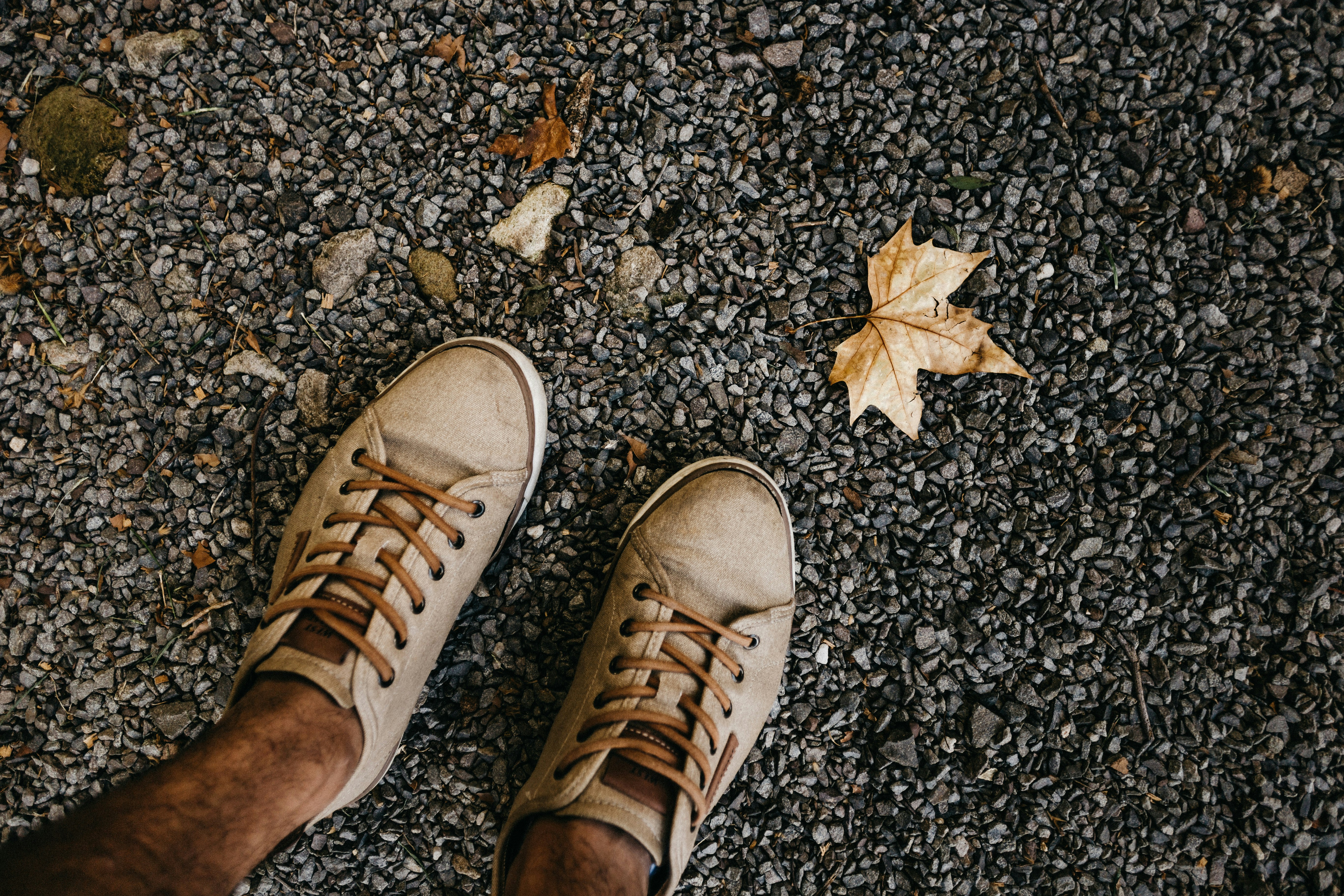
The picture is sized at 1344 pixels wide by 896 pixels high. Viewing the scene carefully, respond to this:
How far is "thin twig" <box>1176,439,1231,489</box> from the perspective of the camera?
208 centimetres

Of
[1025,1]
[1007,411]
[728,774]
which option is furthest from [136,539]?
[1025,1]

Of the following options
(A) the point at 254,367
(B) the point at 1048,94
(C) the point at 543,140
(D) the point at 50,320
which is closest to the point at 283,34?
(C) the point at 543,140

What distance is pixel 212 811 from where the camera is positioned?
1.37 meters

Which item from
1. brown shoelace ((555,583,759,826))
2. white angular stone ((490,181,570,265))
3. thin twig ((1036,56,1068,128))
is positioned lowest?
brown shoelace ((555,583,759,826))

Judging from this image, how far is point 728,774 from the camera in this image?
6.22ft

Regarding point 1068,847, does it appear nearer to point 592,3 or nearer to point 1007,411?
point 1007,411

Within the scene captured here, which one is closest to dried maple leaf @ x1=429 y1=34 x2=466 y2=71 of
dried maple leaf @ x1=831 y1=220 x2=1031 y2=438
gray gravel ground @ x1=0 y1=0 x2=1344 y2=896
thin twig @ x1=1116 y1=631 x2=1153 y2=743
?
gray gravel ground @ x1=0 y1=0 x2=1344 y2=896

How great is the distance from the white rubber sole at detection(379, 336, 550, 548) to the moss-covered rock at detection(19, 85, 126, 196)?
1.09m

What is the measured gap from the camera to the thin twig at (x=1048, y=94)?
208 centimetres

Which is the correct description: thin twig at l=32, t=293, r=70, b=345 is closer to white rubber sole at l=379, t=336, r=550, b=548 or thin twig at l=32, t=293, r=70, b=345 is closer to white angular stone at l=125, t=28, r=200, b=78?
white angular stone at l=125, t=28, r=200, b=78

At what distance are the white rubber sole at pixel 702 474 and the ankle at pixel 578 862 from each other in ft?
2.19

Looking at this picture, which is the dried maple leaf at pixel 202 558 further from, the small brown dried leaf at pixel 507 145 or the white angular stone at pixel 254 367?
the small brown dried leaf at pixel 507 145

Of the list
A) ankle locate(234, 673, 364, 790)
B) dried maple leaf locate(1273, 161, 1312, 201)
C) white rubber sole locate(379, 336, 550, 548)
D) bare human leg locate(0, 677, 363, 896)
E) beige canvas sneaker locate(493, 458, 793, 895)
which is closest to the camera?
bare human leg locate(0, 677, 363, 896)

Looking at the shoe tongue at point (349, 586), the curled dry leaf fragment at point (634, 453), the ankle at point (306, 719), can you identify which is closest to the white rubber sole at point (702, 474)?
the curled dry leaf fragment at point (634, 453)
